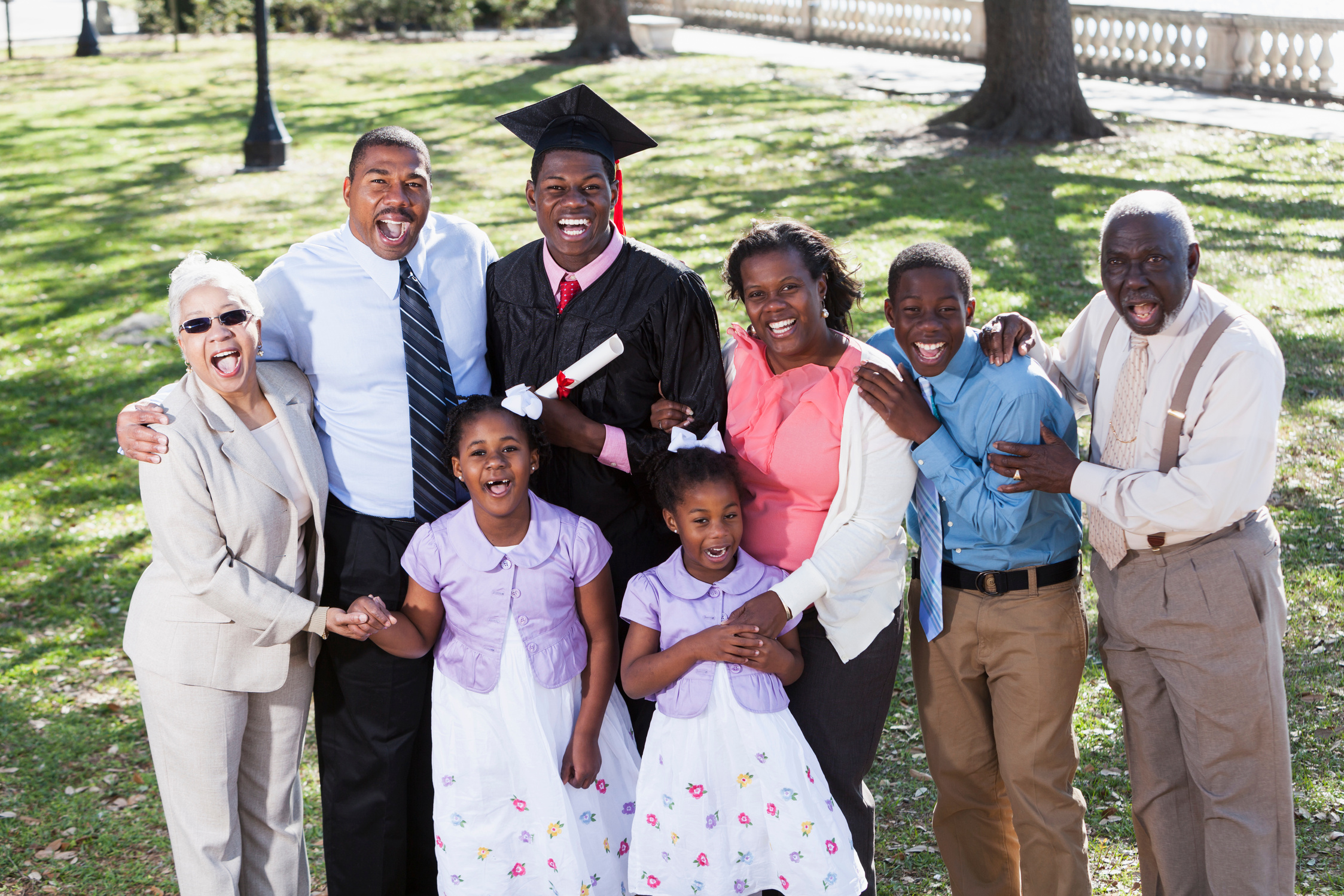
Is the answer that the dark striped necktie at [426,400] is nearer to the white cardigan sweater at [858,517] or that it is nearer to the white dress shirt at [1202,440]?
the white cardigan sweater at [858,517]

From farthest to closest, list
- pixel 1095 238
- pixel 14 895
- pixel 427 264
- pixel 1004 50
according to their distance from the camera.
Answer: pixel 1004 50, pixel 1095 238, pixel 14 895, pixel 427 264

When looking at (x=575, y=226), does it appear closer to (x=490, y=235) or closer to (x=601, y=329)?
(x=601, y=329)

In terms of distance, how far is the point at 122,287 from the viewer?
11469 millimetres

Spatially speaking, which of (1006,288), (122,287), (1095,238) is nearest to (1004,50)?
(1095,238)

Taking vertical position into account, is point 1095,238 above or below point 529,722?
above

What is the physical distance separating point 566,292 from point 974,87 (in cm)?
1686

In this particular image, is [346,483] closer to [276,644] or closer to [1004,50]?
[276,644]

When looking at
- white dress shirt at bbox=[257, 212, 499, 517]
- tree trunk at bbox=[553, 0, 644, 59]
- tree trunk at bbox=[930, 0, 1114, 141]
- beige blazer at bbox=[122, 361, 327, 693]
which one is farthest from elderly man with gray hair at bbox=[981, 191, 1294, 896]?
tree trunk at bbox=[553, 0, 644, 59]

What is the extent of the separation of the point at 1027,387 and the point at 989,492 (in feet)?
1.03

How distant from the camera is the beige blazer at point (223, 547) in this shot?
3410 mm

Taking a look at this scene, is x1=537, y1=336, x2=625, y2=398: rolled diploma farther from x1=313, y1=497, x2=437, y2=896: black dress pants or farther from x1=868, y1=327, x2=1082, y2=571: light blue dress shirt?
x1=868, y1=327, x2=1082, y2=571: light blue dress shirt

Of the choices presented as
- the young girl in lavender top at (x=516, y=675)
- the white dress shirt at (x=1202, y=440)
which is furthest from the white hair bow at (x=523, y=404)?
the white dress shirt at (x=1202, y=440)

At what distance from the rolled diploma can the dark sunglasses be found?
2.97 ft

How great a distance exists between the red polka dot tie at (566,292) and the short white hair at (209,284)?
34.9 inches
